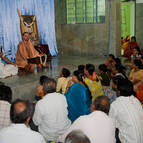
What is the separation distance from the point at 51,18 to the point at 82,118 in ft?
24.6

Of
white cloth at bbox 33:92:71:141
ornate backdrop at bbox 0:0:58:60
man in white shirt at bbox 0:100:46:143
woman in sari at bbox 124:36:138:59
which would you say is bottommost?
white cloth at bbox 33:92:71:141

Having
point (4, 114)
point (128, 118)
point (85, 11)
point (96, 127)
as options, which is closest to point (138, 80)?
point (128, 118)

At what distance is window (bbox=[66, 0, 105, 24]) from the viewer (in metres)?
8.73

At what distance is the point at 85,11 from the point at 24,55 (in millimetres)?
3594

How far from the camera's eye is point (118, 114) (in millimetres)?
2561

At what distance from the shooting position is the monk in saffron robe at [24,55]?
6.45 m

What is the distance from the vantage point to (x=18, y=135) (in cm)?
189

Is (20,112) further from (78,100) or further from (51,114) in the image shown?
(78,100)

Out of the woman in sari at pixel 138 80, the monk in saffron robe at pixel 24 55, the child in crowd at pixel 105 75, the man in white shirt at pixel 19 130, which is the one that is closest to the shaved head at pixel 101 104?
the man in white shirt at pixel 19 130

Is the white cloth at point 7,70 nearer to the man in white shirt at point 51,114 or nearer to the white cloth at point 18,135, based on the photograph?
the man in white shirt at point 51,114

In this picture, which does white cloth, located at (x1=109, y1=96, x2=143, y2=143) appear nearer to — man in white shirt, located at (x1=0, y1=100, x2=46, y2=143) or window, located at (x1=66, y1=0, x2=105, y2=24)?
man in white shirt, located at (x1=0, y1=100, x2=46, y2=143)

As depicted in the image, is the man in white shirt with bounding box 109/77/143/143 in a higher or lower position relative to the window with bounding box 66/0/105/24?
lower

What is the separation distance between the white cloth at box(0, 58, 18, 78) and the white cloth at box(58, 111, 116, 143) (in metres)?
4.00

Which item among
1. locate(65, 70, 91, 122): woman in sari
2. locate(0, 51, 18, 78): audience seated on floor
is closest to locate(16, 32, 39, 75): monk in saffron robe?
locate(0, 51, 18, 78): audience seated on floor
